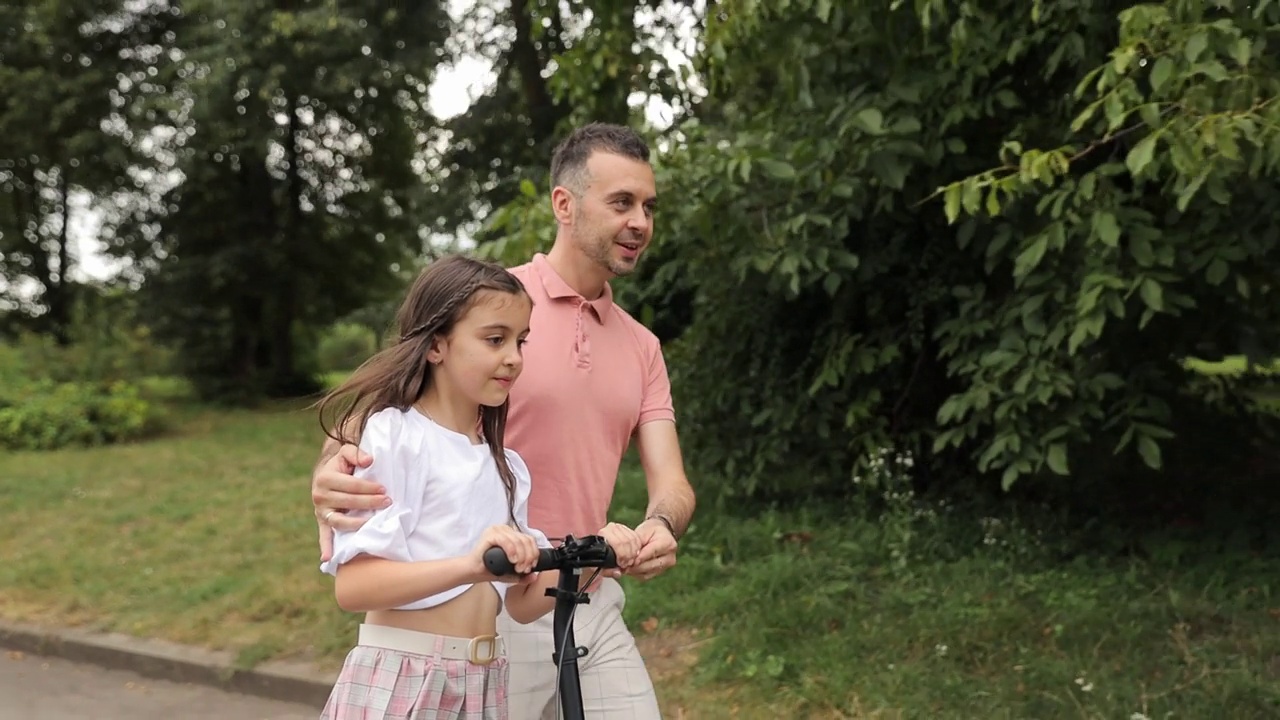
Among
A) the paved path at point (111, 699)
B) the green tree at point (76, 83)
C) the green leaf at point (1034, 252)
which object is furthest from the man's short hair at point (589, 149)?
the green tree at point (76, 83)

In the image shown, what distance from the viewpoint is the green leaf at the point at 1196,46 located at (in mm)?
3447

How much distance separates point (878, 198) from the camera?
5789 millimetres

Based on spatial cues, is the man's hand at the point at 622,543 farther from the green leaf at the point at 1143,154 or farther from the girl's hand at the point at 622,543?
the green leaf at the point at 1143,154

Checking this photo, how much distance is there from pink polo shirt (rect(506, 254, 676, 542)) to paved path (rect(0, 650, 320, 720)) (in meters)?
3.37

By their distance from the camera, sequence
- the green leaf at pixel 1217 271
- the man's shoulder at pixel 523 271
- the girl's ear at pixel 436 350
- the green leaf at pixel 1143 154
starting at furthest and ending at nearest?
the green leaf at pixel 1217 271, the green leaf at pixel 1143 154, the man's shoulder at pixel 523 271, the girl's ear at pixel 436 350

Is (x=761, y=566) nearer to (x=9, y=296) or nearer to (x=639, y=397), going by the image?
(x=639, y=397)

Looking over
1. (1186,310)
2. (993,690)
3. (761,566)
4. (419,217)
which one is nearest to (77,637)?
(761,566)

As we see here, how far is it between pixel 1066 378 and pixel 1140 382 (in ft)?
2.16

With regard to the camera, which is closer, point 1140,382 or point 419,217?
point 1140,382

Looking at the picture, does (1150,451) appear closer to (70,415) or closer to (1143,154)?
(1143,154)

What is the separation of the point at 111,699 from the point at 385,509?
4.47 metres

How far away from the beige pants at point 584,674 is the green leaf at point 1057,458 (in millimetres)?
2717

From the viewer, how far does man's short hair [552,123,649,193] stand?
2.62m

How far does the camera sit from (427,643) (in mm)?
2137
